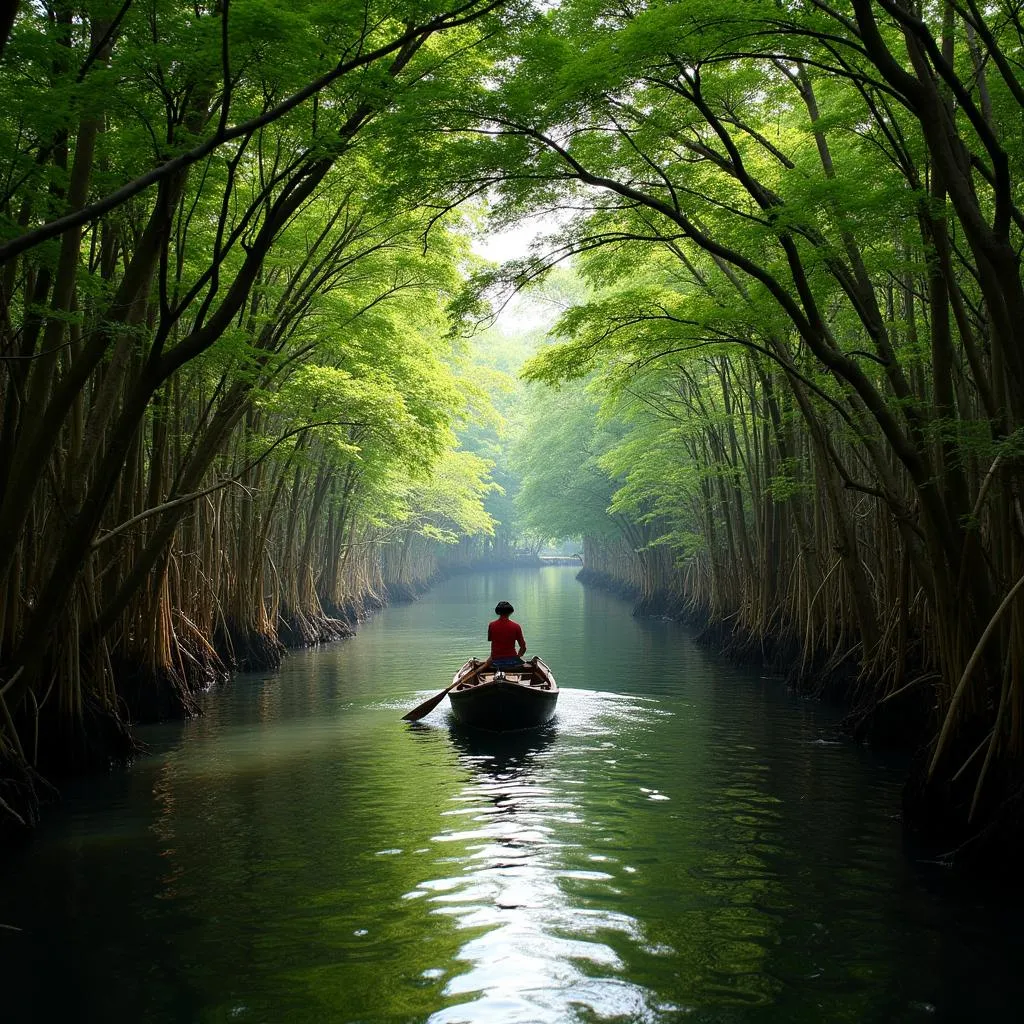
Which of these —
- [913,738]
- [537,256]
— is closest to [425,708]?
[913,738]

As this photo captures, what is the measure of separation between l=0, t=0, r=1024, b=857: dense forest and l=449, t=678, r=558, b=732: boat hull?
3751 mm

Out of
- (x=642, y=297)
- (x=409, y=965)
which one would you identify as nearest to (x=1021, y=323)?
(x=642, y=297)

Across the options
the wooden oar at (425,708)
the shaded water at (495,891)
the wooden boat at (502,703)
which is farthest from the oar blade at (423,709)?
the shaded water at (495,891)

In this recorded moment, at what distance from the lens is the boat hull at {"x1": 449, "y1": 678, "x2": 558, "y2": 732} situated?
1141 cm

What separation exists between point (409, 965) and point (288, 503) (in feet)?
63.3

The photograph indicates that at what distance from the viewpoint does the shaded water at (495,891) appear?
4.70 meters

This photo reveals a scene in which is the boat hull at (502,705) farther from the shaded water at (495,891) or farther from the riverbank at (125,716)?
the riverbank at (125,716)

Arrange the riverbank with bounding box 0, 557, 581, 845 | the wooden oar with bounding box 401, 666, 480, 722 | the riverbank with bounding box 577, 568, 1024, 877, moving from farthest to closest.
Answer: the wooden oar with bounding box 401, 666, 480, 722
the riverbank with bounding box 0, 557, 581, 845
the riverbank with bounding box 577, 568, 1024, 877

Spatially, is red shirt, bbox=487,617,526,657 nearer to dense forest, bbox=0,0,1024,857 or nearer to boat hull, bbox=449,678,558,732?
boat hull, bbox=449,678,558,732

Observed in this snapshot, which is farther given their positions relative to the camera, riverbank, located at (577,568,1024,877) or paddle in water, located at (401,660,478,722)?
paddle in water, located at (401,660,478,722)

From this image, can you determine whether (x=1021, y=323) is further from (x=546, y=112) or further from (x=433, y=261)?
(x=433, y=261)

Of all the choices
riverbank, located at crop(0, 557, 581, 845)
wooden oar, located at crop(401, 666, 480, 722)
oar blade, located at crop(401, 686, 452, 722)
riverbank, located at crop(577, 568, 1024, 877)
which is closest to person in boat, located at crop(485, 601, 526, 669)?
wooden oar, located at crop(401, 666, 480, 722)

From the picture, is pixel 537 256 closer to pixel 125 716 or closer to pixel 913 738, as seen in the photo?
pixel 913 738

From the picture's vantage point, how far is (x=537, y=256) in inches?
353
